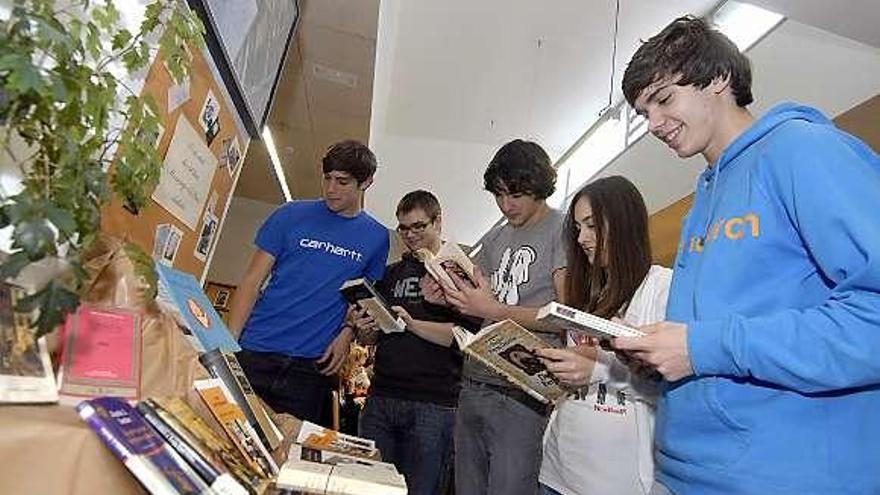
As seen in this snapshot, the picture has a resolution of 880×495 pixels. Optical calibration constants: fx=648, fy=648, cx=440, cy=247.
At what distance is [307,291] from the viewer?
2.12 metres

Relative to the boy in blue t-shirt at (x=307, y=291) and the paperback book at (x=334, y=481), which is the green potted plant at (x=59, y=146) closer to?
the paperback book at (x=334, y=481)

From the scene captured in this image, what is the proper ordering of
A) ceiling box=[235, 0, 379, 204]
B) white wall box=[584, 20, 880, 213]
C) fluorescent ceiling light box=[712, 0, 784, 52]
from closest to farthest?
1. white wall box=[584, 20, 880, 213]
2. fluorescent ceiling light box=[712, 0, 784, 52]
3. ceiling box=[235, 0, 379, 204]

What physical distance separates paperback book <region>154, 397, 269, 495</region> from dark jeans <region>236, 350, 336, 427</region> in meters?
1.22

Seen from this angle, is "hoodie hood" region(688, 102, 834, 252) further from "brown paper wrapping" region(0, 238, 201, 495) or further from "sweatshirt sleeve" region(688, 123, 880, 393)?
"brown paper wrapping" region(0, 238, 201, 495)

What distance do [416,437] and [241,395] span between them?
124 centimetres

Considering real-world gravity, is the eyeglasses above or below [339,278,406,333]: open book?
above

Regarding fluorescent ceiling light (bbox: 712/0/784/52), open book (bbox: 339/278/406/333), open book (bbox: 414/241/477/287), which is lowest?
open book (bbox: 339/278/406/333)

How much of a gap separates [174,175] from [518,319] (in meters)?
0.95

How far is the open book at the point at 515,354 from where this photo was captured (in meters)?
1.42

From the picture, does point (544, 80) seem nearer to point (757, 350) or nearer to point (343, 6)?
point (343, 6)

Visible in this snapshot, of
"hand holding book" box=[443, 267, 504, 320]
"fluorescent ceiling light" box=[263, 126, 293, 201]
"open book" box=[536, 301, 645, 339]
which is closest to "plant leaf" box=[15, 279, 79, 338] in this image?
"open book" box=[536, 301, 645, 339]

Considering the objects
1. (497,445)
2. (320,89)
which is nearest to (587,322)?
(497,445)

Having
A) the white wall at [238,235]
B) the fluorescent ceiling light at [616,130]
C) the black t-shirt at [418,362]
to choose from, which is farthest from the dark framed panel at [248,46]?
the white wall at [238,235]

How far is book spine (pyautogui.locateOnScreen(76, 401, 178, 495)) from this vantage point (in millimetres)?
615
